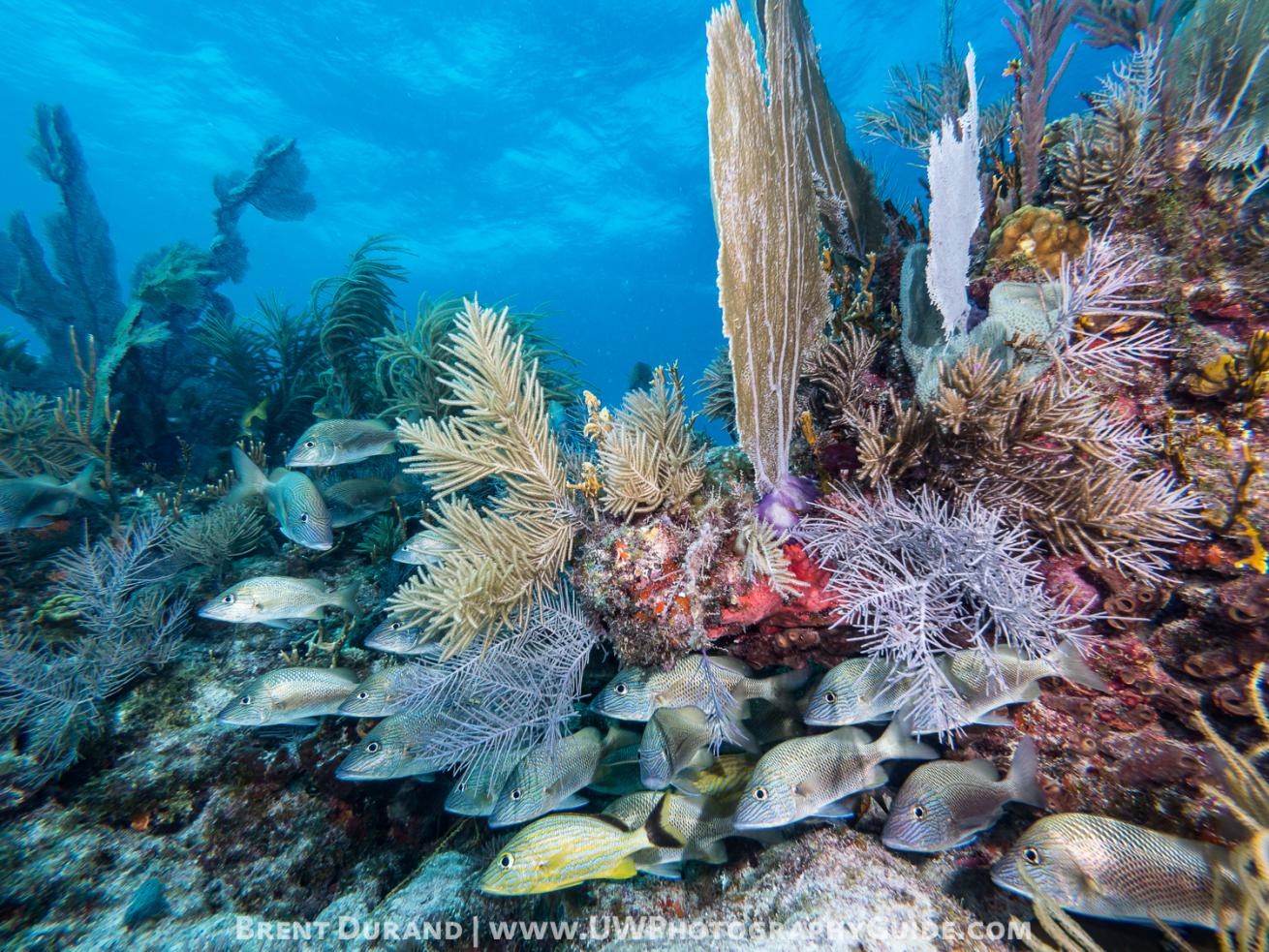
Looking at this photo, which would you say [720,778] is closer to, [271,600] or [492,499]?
[492,499]

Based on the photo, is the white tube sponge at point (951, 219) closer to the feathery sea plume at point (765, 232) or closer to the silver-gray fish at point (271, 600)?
the feathery sea plume at point (765, 232)

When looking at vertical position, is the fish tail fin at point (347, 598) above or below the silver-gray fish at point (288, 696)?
above

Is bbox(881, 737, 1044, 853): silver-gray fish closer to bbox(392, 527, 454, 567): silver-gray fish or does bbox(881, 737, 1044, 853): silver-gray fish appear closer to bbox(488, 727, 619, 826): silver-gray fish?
bbox(488, 727, 619, 826): silver-gray fish

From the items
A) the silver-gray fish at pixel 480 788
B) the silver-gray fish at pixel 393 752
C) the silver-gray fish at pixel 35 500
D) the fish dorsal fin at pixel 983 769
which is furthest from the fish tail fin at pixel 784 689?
the silver-gray fish at pixel 35 500

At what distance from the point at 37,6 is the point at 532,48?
30.8m

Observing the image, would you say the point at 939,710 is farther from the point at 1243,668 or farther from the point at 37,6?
the point at 37,6

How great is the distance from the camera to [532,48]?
34969 mm

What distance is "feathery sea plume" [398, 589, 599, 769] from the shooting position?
9.11 feet

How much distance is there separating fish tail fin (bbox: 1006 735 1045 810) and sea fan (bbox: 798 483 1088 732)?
33 centimetres

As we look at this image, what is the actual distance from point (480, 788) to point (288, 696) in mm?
1421

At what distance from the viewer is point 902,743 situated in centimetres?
232

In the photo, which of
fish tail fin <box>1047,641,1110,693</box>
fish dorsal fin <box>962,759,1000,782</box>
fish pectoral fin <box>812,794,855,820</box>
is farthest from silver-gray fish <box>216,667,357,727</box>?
fish tail fin <box>1047,641,1110,693</box>

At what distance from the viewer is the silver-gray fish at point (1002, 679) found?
2113 mm

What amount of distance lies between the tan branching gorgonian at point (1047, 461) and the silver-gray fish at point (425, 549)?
212 centimetres
